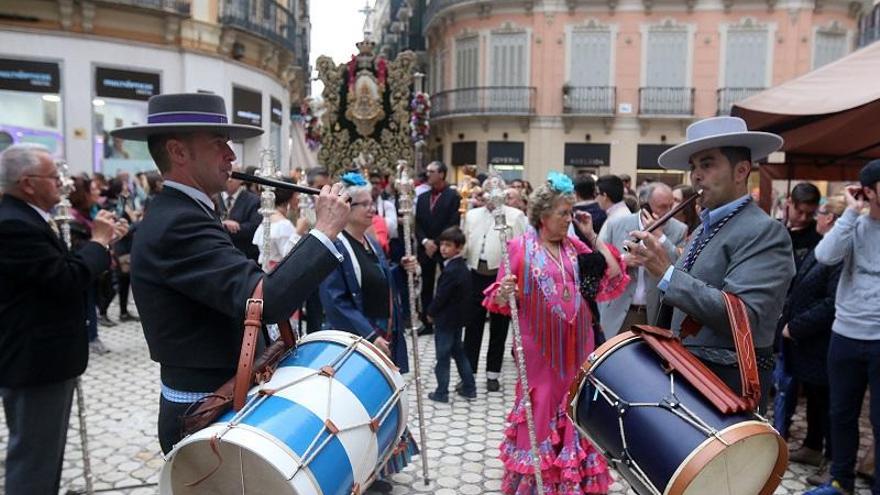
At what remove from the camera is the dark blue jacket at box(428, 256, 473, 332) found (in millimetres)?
5914

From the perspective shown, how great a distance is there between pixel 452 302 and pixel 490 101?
767 inches

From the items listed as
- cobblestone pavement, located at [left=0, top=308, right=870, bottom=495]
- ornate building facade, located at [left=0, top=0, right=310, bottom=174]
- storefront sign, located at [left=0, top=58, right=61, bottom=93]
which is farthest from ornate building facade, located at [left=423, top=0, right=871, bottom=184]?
cobblestone pavement, located at [left=0, top=308, right=870, bottom=495]

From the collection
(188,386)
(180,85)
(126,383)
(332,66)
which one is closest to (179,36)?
(180,85)

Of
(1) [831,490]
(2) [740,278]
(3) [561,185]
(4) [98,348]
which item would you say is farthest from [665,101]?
(2) [740,278]

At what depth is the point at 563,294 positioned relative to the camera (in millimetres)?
3947

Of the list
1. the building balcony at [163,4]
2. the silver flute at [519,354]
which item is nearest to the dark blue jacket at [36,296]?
the silver flute at [519,354]

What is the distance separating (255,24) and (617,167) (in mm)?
13224

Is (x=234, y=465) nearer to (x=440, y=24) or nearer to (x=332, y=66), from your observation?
(x=332, y=66)

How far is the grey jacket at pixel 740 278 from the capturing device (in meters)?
2.47

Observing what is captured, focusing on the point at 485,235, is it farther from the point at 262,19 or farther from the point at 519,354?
the point at 262,19

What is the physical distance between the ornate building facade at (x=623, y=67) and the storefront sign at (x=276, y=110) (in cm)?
767

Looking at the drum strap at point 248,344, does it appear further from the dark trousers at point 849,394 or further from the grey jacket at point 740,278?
the dark trousers at point 849,394

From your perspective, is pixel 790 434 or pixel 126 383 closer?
pixel 790 434

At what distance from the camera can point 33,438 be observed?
3.25m
